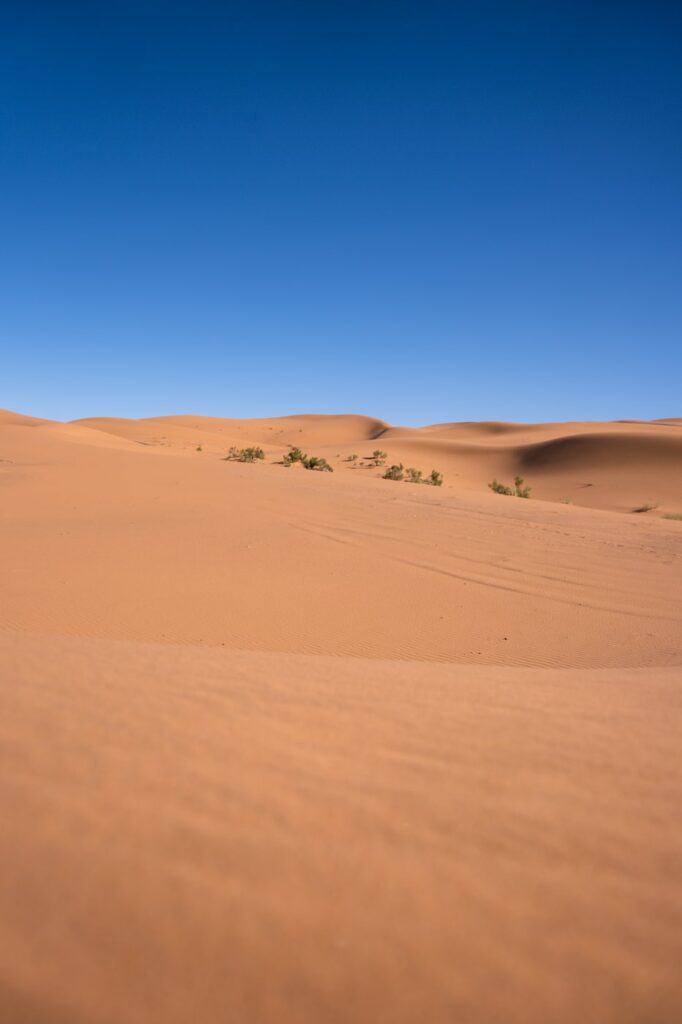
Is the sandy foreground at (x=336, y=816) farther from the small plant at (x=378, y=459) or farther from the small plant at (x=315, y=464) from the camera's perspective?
the small plant at (x=378, y=459)

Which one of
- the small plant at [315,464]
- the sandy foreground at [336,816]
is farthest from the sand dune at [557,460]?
the sandy foreground at [336,816]

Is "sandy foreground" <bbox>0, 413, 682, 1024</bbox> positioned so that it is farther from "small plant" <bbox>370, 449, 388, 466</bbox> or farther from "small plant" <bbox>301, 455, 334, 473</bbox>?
"small plant" <bbox>370, 449, 388, 466</bbox>

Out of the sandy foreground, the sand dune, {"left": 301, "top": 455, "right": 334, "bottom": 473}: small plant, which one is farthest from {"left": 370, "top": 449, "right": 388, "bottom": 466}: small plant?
the sandy foreground

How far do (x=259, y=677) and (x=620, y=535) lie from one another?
874 cm

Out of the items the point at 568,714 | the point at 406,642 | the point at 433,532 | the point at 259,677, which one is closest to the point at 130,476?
the point at 433,532

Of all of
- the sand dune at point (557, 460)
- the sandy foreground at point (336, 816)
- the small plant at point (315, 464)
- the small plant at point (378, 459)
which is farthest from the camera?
the small plant at point (378, 459)

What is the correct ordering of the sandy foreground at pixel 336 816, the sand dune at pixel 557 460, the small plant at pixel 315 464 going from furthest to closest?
1. the sand dune at pixel 557 460
2. the small plant at pixel 315 464
3. the sandy foreground at pixel 336 816

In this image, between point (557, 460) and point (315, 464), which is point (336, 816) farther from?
point (557, 460)

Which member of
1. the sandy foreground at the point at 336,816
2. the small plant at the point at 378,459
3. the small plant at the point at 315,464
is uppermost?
the small plant at the point at 378,459

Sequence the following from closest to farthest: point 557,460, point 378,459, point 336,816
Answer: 1. point 336,816
2. point 378,459
3. point 557,460

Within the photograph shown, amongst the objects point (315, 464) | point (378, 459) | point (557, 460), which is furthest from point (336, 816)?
point (557, 460)

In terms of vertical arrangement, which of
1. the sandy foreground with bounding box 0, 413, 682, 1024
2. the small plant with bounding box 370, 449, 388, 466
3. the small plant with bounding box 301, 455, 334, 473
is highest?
the small plant with bounding box 370, 449, 388, 466

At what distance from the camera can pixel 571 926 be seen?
5.22 feet

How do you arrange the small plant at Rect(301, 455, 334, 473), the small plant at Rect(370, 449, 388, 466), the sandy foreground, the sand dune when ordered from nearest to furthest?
the sandy foreground < the small plant at Rect(301, 455, 334, 473) < the sand dune < the small plant at Rect(370, 449, 388, 466)
